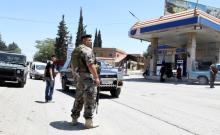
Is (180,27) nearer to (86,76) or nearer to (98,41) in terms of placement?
(86,76)

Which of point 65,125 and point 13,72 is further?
point 13,72

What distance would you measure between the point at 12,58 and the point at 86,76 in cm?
1588

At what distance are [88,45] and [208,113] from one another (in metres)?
5.20

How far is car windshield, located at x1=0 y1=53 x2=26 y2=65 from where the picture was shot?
77.6 feet

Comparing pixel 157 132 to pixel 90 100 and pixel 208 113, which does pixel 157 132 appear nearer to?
pixel 90 100

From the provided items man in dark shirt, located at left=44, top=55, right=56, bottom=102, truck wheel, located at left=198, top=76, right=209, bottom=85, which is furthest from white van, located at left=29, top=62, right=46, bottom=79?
man in dark shirt, located at left=44, top=55, right=56, bottom=102

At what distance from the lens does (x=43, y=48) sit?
490 feet

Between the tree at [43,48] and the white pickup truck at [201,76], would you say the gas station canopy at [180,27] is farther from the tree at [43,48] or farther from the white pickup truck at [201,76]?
the tree at [43,48]

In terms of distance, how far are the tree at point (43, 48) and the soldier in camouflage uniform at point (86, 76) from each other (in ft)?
445

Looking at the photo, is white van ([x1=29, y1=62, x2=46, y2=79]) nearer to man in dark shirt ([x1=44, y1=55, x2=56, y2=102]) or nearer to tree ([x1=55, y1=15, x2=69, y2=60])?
man in dark shirt ([x1=44, y1=55, x2=56, y2=102])

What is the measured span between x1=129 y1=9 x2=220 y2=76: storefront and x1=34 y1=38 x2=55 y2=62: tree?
9571 centimetres

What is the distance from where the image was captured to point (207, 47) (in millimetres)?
47688

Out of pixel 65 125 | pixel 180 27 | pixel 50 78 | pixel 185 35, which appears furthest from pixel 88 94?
pixel 185 35

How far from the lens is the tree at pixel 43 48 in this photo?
14543 cm
